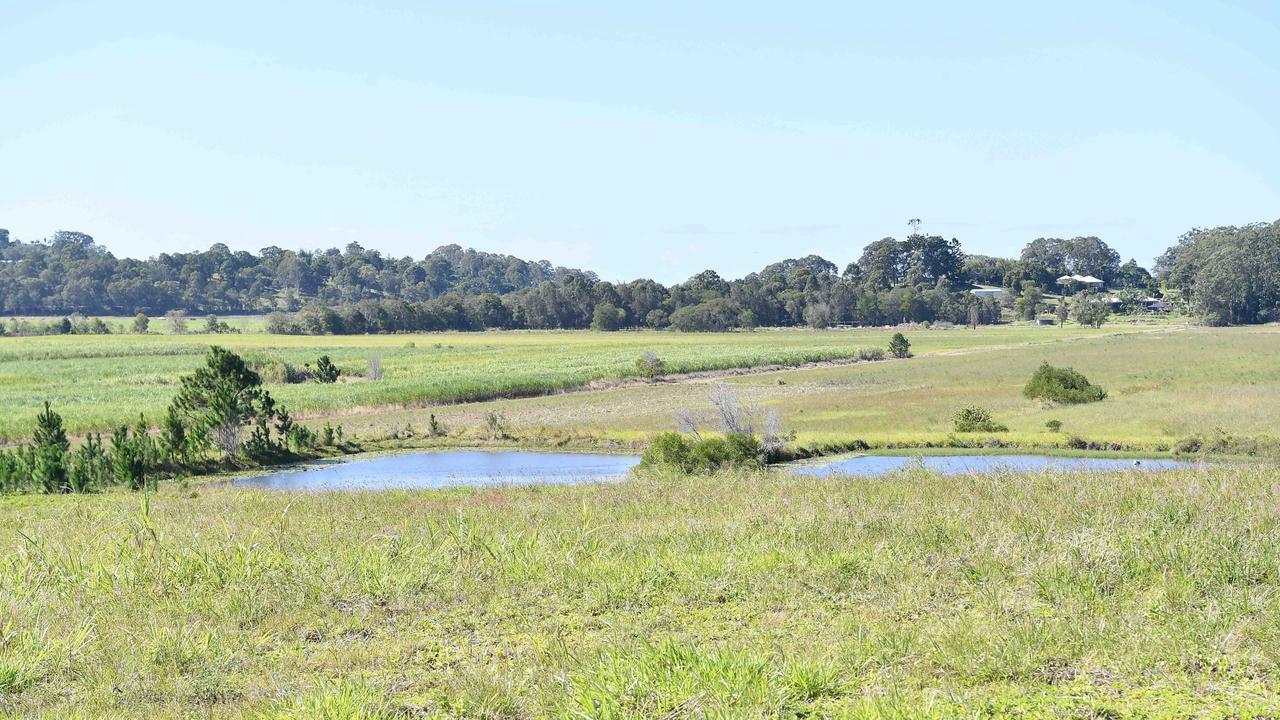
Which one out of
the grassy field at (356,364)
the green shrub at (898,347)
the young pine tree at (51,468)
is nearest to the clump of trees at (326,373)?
the grassy field at (356,364)

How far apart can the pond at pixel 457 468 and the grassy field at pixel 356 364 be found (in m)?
14.1

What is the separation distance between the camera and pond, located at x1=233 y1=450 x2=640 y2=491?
103 ft

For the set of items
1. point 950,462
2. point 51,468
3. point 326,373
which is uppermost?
point 326,373

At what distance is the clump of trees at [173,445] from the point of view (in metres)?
23.6

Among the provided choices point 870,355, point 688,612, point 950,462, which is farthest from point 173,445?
point 870,355

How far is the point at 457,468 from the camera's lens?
35.4m

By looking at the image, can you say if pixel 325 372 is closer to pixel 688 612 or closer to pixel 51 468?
pixel 51 468

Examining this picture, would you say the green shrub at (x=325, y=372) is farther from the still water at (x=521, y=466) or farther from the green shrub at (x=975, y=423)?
the green shrub at (x=975, y=423)

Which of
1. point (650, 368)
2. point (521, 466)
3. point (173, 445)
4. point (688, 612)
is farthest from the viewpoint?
point (650, 368)

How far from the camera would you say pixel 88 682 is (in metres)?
6.54

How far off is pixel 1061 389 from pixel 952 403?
16.1 ft

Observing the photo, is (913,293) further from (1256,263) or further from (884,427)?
(884,427)

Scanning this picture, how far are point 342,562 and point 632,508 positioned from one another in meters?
4.20

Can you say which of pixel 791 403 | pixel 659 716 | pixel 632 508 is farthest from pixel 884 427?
pixel 659 716
